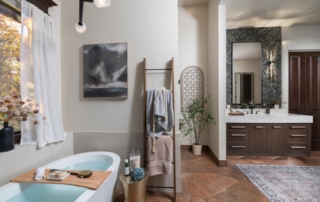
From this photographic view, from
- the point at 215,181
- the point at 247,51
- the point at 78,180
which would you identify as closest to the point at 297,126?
the point at 247,51

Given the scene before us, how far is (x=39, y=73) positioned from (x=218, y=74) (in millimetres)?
2669

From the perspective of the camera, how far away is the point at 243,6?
8.81 feet

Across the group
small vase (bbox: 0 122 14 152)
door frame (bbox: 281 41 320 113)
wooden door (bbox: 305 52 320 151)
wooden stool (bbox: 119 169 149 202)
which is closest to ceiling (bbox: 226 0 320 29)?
door frame (bbox: 281 41 320 113)

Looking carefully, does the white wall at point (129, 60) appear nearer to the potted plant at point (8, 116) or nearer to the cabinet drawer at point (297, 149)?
the potted plant at point (8, 116)

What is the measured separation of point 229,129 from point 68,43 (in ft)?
10.6

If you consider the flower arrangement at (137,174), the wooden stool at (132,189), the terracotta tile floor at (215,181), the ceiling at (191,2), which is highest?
the ceiling at (191,2)

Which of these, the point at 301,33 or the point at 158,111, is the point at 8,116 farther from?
the point at 301,33

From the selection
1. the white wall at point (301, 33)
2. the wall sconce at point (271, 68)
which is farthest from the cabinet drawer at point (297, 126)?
the white wall at point (301, 33)

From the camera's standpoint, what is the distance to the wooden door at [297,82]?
3.25 meters

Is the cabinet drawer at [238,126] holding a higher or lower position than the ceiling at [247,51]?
lower

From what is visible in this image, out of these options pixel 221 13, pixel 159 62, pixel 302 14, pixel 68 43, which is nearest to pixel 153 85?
pixel 159 62

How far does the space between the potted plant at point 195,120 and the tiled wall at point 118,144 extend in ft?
4.30

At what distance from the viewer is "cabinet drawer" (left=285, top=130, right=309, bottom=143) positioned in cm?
277

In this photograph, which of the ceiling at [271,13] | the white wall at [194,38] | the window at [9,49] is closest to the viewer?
the window at [9,49]
